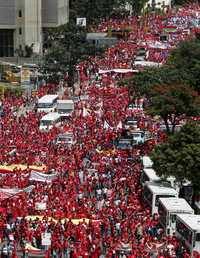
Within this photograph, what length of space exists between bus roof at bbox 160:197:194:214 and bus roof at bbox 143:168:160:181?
267cm

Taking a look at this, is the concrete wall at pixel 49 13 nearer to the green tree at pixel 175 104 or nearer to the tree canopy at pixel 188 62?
the tree canopy at pixel 188 62

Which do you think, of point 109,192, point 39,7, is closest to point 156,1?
point 39,7

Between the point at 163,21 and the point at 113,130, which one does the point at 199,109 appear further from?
the point at 163,21

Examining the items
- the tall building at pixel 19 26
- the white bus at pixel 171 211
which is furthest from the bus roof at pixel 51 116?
the tall building at pixel 19 26

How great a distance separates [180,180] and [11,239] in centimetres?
787

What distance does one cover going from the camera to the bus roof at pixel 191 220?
26.3m

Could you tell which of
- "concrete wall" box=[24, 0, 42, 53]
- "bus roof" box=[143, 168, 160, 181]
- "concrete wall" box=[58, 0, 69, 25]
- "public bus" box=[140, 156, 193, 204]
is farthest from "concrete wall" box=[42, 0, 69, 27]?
"public bus" box=[140, 156, 193, 204]

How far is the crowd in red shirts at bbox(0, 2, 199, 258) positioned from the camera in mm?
25484

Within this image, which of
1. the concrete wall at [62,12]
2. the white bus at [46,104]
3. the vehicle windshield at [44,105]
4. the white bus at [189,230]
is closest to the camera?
the white bus at [189,230]

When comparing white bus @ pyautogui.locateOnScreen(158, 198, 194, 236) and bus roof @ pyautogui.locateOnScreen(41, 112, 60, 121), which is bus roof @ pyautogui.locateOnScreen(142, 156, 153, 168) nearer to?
white bus @ pyautogui.locateOnScreen(158, 198, 194, 236)

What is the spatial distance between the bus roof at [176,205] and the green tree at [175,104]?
11.8 metres

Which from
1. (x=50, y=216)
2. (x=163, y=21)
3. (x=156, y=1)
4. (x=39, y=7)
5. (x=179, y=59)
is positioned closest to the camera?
(x=50, y=216)

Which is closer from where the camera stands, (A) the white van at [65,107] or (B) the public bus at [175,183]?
(B) the public bus at [175,183]

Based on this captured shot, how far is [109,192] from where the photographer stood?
32031mm
